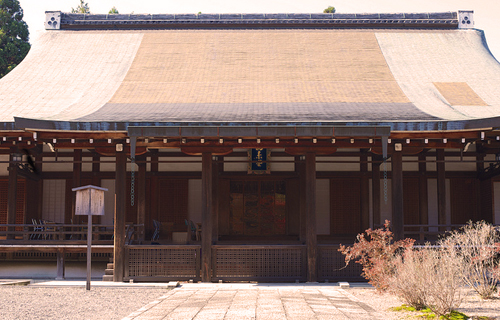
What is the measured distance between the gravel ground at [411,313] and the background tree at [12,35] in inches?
954

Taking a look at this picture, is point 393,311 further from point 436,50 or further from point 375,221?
point 436,50

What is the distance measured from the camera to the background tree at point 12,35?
90.7 ft

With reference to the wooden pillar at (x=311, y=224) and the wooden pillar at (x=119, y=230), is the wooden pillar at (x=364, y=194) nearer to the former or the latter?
the wooden pillar at (x=311, y=224)

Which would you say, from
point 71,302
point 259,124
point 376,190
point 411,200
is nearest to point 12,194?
point 71,302

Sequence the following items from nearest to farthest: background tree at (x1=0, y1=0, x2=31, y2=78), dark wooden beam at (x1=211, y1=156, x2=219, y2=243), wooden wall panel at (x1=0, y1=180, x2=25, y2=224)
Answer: dark wooden beam at (x1=211, y1=156, x2=219, y2=243), wooden wall panel at (x1=0, y1=180, x2=25, y2=224), background tree at (x1=0, y1=0, x2=31, y2=78)

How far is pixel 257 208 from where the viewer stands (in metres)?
16.6

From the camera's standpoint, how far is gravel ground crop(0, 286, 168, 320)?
27.8 ft

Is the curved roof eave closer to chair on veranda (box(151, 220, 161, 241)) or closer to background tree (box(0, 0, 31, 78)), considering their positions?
chair on veranda (box(151, 220, 161, 241))

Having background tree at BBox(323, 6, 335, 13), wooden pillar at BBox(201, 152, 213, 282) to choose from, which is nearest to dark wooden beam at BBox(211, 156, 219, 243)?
wooden pillar at BBox(201, 152, 213, 282)

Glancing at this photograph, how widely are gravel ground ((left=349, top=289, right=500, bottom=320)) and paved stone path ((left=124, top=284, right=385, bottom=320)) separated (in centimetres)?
25

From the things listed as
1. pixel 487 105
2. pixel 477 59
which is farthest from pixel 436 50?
pixel 487 105

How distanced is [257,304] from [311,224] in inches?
154

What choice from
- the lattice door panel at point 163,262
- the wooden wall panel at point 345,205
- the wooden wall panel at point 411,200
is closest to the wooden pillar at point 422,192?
the wooden wall panel at point 411,200

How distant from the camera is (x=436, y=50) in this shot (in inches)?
699
